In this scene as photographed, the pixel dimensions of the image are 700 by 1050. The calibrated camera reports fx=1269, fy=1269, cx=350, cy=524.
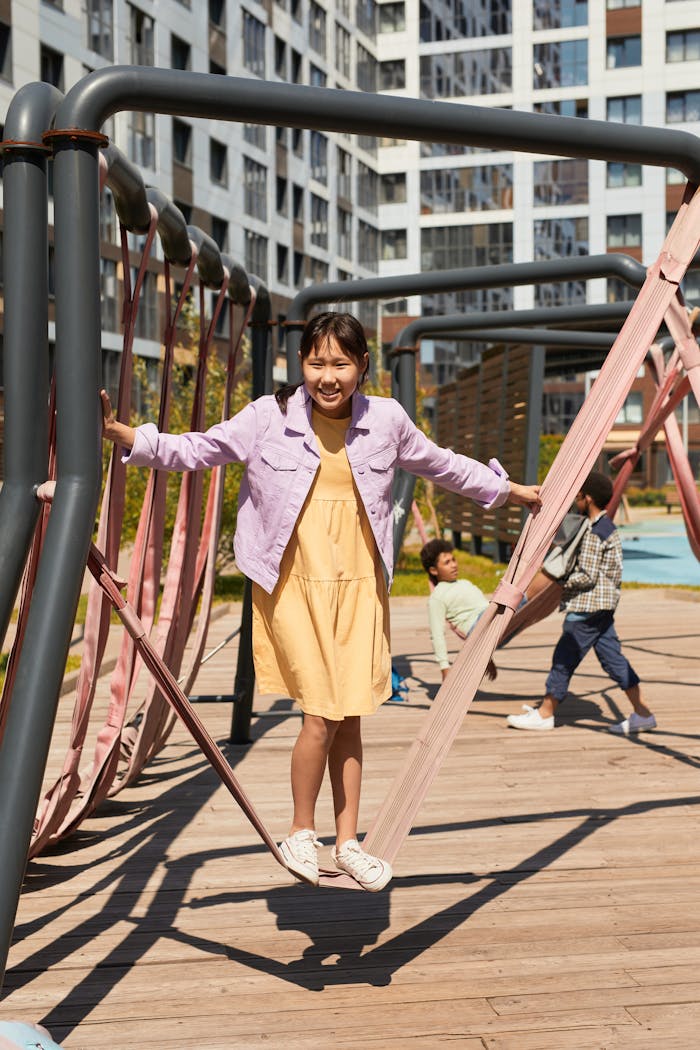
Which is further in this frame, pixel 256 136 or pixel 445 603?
pixel 256 136

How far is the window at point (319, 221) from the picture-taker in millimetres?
49062

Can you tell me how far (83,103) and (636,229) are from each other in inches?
2179

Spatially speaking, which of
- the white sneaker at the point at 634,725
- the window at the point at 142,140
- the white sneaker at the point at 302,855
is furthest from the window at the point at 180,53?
the white sneaker at the point at 302,855

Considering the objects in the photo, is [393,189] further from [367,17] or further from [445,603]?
[445,603]

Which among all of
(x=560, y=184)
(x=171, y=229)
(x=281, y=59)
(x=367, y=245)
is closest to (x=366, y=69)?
(x=367, y=245)

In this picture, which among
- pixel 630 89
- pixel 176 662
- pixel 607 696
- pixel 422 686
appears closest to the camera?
pixel 176 662

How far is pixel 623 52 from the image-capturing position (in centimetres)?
5506

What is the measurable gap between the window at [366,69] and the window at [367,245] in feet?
18.9

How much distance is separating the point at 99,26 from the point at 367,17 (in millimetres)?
26147

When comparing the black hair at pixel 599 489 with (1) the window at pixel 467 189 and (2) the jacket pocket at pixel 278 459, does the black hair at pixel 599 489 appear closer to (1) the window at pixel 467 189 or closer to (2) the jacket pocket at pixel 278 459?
(2) the jacket pocket at pixel 278 459

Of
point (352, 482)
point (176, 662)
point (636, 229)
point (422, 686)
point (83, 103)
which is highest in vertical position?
point (636, 229)

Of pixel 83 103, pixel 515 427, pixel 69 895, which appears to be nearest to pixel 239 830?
pixel 69 895

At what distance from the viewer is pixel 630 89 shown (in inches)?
2159

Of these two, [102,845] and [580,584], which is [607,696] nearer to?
[580,584]
